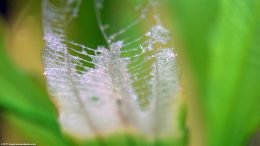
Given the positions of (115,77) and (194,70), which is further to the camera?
(194,70)

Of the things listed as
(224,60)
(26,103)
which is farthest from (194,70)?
(26,103)

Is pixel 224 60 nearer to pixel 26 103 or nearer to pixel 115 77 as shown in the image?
pixel 115 77

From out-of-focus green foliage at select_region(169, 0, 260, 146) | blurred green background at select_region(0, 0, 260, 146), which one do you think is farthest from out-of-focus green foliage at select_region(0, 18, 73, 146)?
out-of-focus green foliage at select_region(169, 0, 260, 146)

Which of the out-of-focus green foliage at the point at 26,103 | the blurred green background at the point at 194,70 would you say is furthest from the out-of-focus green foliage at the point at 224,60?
the out-of-focus green foliage at the point at 26,103

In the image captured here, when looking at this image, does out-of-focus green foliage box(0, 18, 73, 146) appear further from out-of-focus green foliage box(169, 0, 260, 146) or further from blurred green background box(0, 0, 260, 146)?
out-of-focus green foliage box(169, 0, 260, 146)

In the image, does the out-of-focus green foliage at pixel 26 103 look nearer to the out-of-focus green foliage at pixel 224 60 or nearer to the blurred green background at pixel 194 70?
the blurred green background at pixel 194 70

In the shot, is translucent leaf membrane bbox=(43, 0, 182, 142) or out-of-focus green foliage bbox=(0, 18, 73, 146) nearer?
translucent leaf membrane bbox=(43, 0, 182, 142)

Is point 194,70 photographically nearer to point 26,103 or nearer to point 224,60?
point 224,60
